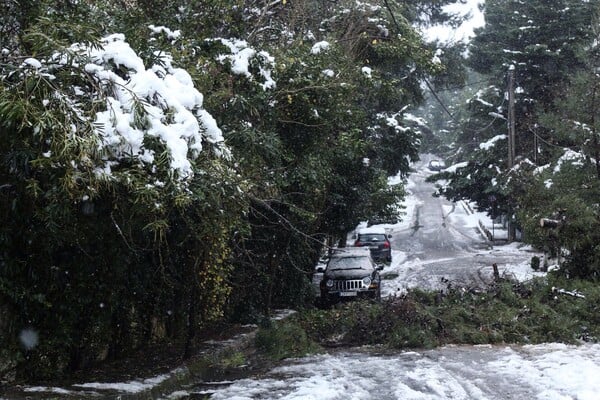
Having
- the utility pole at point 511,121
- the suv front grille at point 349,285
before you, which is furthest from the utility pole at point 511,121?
the suv front grille at point 349,285

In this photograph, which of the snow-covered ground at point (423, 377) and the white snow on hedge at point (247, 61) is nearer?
the snow-covered ground at point (423, 377)

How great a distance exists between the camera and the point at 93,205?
22.6 ft

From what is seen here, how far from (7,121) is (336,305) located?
12.1m

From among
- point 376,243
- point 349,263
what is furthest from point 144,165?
point 376,243

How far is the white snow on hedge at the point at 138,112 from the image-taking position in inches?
246

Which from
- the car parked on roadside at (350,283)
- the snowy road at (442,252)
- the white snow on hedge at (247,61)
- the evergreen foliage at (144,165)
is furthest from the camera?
the snowy road at (442,252)

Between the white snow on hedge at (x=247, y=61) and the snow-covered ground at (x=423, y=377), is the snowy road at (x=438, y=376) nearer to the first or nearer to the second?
the snow-covered ground at (x=423, y=377)

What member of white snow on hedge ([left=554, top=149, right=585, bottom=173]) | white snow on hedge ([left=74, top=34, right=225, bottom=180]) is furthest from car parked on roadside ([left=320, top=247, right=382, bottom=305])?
white snow on hedge ([left=74, top=34, right=225, bottom=180])

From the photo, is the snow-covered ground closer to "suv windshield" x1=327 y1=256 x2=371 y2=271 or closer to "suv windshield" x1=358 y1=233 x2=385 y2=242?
"suv windshield" x1=327 y1=256 x2=371 y2=271

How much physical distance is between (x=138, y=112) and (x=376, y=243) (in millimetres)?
27013

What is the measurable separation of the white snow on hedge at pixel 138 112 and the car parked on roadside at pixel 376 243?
2434cm

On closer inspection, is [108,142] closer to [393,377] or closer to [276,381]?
[276,381]

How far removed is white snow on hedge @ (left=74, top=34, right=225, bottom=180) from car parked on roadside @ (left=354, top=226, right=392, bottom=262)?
2434 centimetres

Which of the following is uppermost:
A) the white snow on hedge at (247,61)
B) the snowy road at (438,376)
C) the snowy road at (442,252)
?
the white snow on hedge at (247,61)
